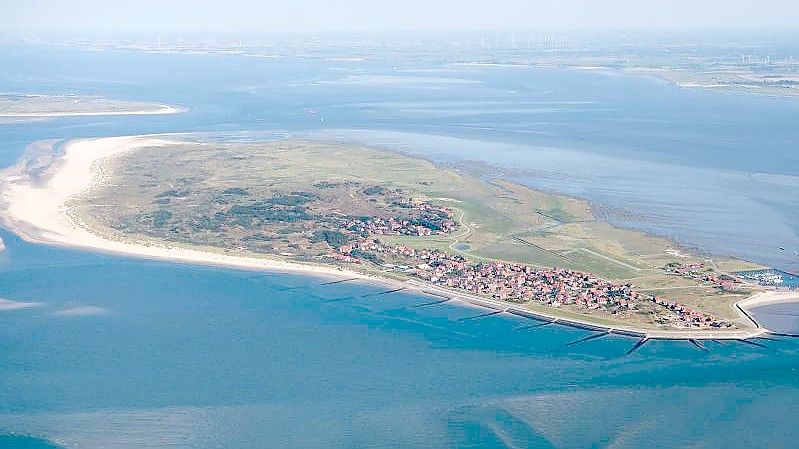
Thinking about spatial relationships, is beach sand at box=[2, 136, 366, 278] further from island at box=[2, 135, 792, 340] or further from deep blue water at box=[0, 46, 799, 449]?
deep blue water at box=[0, 46, 799, 449]

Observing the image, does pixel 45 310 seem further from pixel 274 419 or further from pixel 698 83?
pixel 698 83

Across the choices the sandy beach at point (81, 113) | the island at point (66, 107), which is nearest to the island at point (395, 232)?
the sandy beach at point (81, 113)

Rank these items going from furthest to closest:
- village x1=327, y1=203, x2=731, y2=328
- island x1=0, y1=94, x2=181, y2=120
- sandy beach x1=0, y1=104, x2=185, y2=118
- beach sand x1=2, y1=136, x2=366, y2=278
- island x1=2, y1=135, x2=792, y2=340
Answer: island x1=0, y1=94, x2=181, y2=120 < sandy beach x1=0, y1=104, x2=185, y2=118 < beach sand x1=2, y1=136, x2=366, y2=278 < island x1=2, y1=135, x2=792, y2=340 < village x1=327, y1=203, x2=731, y2=328

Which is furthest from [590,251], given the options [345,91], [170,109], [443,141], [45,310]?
[345,91]

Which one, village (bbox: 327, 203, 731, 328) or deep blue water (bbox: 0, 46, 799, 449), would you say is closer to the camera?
deep blue water (bbox: 0, 46, 799, 449)

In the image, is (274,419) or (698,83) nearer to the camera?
(274,419)

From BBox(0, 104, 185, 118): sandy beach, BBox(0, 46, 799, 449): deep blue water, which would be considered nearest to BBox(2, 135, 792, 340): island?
BBox(0, 46, 799, 449): deep blue water

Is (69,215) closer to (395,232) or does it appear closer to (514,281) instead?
(395,232)
